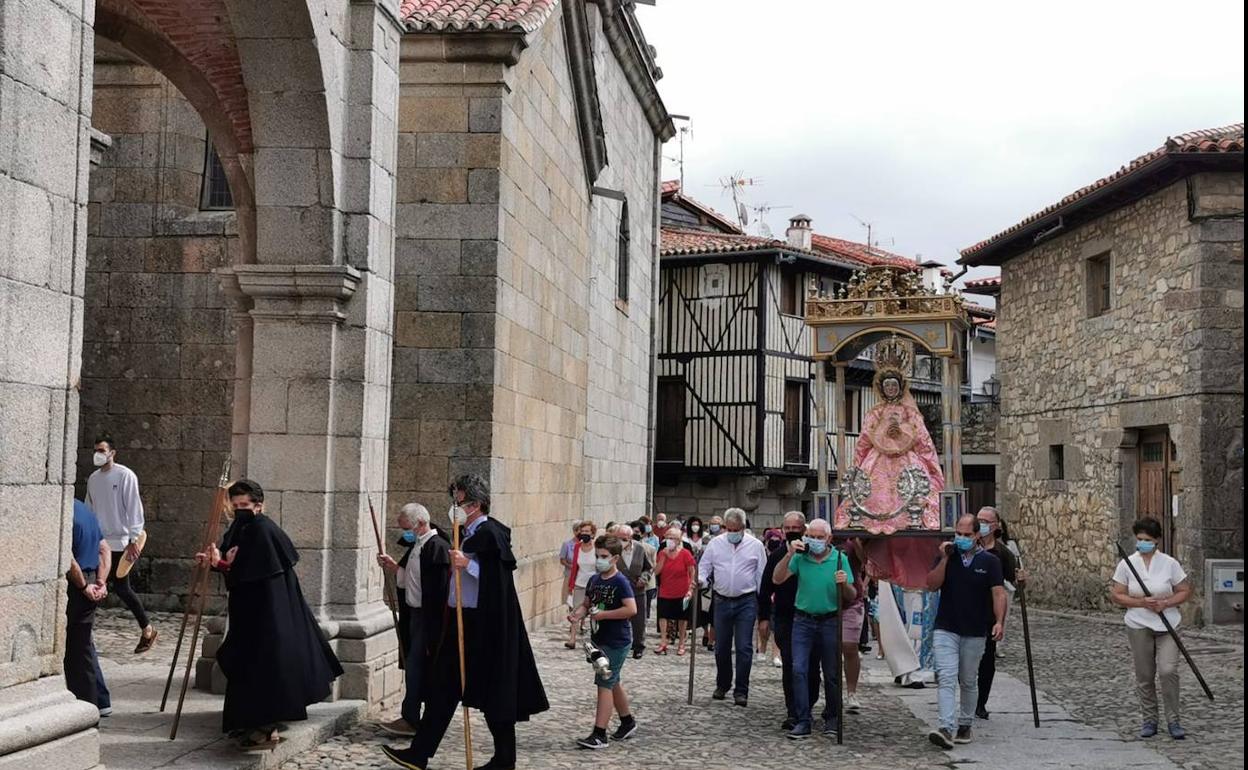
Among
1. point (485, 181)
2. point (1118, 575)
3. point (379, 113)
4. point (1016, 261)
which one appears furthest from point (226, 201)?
point (1016, 261)

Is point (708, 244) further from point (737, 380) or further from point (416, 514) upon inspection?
point (416, 514)

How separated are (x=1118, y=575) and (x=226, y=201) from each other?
30.6 feet

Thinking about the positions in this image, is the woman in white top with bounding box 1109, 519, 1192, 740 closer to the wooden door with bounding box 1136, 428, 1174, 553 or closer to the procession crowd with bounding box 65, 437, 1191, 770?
the procession crowd with bounding box 65, 437, 1191, 770

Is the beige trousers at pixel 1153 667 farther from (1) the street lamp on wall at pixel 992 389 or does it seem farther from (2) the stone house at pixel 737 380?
(1) the street lamp on wall at pixel 992 389

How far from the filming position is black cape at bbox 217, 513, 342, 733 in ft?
22.9

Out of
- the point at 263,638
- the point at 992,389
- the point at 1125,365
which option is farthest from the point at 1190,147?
the point at 992,389

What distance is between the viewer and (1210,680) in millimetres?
12133

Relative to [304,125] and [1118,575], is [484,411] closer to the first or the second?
[304,125]

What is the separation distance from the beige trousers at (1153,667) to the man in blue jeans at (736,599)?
2.83 metres

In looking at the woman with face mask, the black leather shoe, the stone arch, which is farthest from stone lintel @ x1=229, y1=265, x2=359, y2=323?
the woman with face mask

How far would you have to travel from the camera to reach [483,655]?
730cm

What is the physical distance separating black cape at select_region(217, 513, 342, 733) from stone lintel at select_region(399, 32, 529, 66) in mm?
6071

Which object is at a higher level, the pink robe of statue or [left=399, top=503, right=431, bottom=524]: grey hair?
the pink robe of statue

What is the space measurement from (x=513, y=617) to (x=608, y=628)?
132cm
